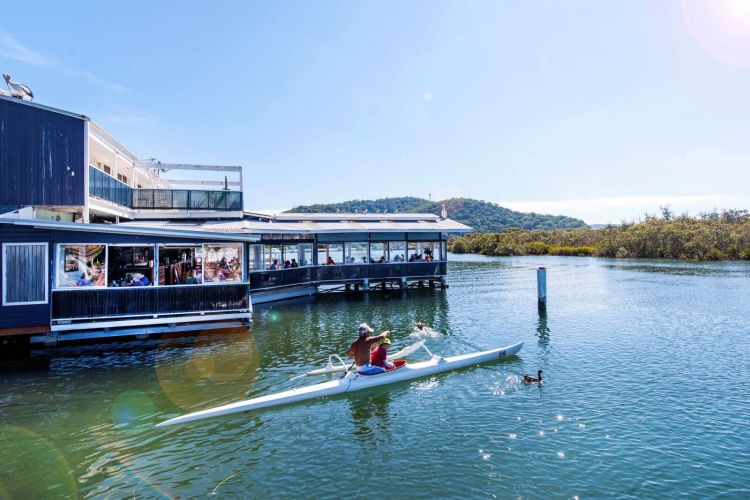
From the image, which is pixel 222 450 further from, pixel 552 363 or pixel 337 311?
pixel 337 311

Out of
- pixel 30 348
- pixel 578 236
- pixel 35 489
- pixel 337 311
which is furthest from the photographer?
pixel 578 236

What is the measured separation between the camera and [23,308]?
15.3 metres

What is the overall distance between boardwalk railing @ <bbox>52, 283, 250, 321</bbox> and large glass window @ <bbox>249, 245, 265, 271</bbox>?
24.3 ft

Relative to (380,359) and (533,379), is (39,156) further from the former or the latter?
(533,379)

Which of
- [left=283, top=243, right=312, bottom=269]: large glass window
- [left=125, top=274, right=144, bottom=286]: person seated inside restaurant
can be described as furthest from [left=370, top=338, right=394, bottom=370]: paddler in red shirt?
[left=283, top=243, right=312, bottom=269]: large glass window

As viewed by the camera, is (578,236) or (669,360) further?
(578,236)

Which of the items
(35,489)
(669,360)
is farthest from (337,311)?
(35,489)

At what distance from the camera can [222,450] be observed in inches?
367

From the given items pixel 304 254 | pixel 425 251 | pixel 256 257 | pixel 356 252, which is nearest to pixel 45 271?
pixel 256 257

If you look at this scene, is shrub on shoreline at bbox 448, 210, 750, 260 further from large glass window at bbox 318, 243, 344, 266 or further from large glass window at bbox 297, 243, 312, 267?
large glass window at bbox 297, 243, 312, 267

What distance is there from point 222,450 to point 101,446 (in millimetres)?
2581

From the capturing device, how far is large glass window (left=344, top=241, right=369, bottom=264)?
3278 centimetres

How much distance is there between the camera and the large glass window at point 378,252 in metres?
33.5

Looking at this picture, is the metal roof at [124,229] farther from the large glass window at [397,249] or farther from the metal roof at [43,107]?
the large glass window at [397,249]
